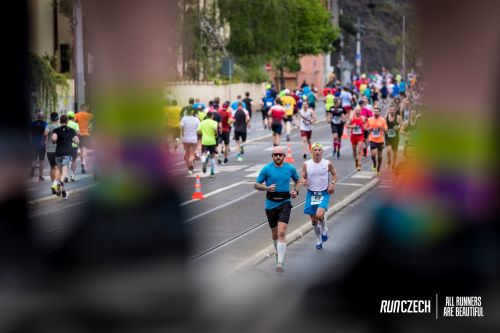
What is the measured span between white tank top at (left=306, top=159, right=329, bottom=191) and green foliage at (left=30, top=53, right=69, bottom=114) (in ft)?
26.7

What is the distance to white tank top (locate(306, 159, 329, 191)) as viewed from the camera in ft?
52.0

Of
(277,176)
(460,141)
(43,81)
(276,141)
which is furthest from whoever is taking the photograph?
(276,141)

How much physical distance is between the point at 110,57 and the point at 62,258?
101 cm

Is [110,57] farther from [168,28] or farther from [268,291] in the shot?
[268,291]

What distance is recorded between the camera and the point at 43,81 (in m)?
6.29

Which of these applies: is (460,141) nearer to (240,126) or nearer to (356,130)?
(356,130)

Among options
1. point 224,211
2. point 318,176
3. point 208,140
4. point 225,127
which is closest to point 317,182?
point 318,176

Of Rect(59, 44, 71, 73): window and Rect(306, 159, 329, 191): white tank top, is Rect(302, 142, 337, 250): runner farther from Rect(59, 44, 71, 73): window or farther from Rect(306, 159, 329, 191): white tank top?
Rect(59, 44, 71, 73): window

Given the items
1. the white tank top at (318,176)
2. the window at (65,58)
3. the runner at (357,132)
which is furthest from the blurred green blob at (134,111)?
the runner at (357,132)

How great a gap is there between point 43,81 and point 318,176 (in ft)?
32.2

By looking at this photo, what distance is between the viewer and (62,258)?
5316 mm

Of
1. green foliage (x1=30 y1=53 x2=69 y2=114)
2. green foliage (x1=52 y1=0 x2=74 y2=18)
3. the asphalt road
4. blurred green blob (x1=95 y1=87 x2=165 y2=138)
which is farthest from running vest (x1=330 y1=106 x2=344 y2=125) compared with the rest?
blurred green blob (x1=95 y1=87 x2=165 y2=138)

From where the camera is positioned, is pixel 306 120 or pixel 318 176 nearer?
pixel 318 176

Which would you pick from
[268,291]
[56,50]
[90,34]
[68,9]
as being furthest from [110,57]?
[56,50]
